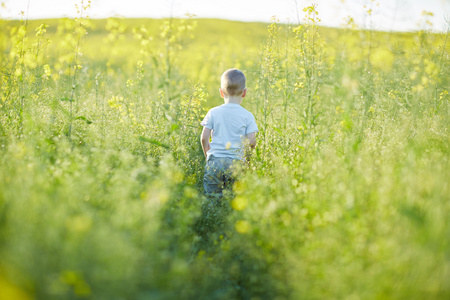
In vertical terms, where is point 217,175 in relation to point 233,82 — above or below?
below

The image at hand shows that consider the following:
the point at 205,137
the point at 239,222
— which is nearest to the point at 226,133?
the point at 205,137

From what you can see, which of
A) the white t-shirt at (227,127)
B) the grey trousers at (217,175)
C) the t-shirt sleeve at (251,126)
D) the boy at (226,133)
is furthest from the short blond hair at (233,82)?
the grey trousers at (217,175)

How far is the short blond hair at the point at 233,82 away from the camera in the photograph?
402 centimetres

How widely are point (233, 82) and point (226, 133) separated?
2.08 feet

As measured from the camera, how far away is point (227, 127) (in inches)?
157

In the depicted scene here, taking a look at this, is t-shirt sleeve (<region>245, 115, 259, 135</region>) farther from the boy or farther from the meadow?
the meadow

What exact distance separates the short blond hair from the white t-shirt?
196 mm

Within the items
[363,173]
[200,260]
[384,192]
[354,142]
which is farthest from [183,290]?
[354,142]

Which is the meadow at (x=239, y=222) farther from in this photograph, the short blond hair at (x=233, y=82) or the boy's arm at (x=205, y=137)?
the short blond hair at (x=233, y=82)

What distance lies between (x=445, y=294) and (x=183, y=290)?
1.35 meters

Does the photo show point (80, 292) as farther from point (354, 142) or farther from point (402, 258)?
point (354, 142)

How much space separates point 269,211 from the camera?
241cm

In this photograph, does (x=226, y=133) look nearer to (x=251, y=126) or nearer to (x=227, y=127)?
(x=227, y=127)

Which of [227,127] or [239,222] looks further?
[227,127]
